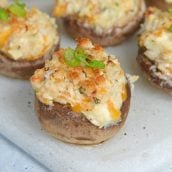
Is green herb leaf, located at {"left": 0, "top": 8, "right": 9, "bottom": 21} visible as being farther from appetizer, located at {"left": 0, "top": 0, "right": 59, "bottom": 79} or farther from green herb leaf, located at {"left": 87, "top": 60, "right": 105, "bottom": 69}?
green herb leaf, located at {"left": 87, "top": 60, "right": 105, "bottom": 69}

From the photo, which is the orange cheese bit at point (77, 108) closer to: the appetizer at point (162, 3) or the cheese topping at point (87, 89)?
the cheese topping at point (87, 89)

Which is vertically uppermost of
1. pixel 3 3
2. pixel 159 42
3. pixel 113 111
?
pixel 159 42

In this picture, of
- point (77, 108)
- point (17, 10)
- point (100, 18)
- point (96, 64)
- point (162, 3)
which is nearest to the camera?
point (77, 108)

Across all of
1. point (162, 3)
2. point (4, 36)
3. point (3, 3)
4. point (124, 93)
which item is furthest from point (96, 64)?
point (162, 3)

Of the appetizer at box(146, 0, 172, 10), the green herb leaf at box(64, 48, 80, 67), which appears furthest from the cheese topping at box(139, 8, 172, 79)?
the green herb leaf at box(64, 48, 80, 67)

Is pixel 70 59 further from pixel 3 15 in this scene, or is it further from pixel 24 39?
pixel 3 15

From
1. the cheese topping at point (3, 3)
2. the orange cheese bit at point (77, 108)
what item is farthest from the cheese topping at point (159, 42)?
the cheese topping at point (3, 3)
